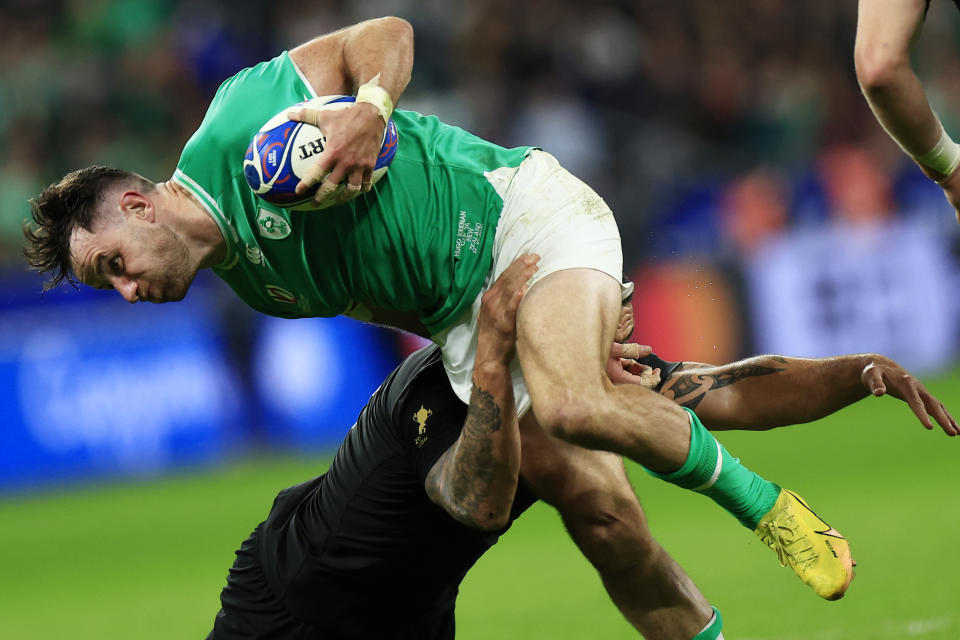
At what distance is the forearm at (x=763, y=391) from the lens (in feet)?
17.6

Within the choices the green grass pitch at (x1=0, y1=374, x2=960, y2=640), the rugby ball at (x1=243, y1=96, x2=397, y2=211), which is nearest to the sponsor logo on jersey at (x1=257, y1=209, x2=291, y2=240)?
the rugby ball at (x1=243, y1=96, x2=397, y2=211)

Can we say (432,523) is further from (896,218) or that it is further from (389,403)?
(896,218)

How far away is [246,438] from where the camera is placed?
11.6 meters

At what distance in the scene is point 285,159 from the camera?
14.5 feet

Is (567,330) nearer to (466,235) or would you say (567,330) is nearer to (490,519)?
(466,235)

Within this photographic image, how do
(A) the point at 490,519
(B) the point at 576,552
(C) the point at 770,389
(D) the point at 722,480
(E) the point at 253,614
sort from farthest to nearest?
1. (B) the point at 576,552
2. (C) the point at 770,389
3. (E) the point at 253,614
4. (A) the point at 490,519
5. (D) the point at 722,480

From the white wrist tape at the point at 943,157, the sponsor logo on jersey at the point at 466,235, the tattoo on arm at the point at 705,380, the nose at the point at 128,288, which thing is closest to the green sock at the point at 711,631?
the tattoo on arm at the point at 705,380

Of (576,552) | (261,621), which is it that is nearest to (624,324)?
(261,621)

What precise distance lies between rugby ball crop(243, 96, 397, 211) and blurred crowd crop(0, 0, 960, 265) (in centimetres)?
772

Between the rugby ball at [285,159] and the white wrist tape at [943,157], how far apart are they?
1.92 meters

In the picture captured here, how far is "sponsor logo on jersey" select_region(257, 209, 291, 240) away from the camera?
474 cm

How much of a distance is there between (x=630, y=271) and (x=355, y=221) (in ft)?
24.2

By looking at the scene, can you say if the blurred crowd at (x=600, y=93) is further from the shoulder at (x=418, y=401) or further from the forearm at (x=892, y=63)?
the forearm at (x=892, y=63)

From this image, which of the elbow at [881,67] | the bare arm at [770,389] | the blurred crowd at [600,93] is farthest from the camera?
the blurred crowd at [600,93]
